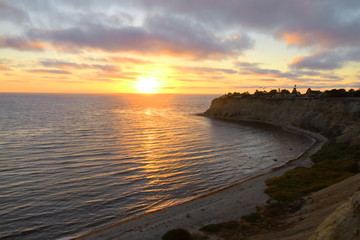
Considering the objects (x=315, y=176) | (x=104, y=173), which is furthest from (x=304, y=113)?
(x=104, y=173)

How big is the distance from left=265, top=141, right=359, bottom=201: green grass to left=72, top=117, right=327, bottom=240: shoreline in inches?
62.3

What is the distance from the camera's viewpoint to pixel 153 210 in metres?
23.9

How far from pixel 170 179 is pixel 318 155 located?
26188 millimetres

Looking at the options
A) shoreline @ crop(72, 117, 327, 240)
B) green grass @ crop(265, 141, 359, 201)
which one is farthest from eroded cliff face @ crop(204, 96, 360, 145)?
shoreline @ crop(72, 117, 327, 240)

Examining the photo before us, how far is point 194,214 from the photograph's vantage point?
72.2 ft

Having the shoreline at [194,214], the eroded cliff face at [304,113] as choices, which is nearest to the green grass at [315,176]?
the shoreline at [194,214]

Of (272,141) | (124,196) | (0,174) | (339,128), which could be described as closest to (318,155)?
(272,141)

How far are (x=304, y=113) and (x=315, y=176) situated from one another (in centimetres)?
5761

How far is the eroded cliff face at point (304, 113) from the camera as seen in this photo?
6066cm

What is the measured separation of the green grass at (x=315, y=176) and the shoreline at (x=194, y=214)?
158 cm

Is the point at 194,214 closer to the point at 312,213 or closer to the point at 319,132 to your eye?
the point at 312,213

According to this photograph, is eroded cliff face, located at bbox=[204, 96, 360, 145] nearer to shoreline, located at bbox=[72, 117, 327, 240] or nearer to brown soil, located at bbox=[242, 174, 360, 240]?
brown soil, located at bbox=[242, 174, 360, 240]

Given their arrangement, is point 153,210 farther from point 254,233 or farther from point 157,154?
point 157,154

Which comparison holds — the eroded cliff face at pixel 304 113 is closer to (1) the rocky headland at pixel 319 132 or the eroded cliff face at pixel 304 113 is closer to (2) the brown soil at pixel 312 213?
(1) the rocky headland at pixel 319 132
